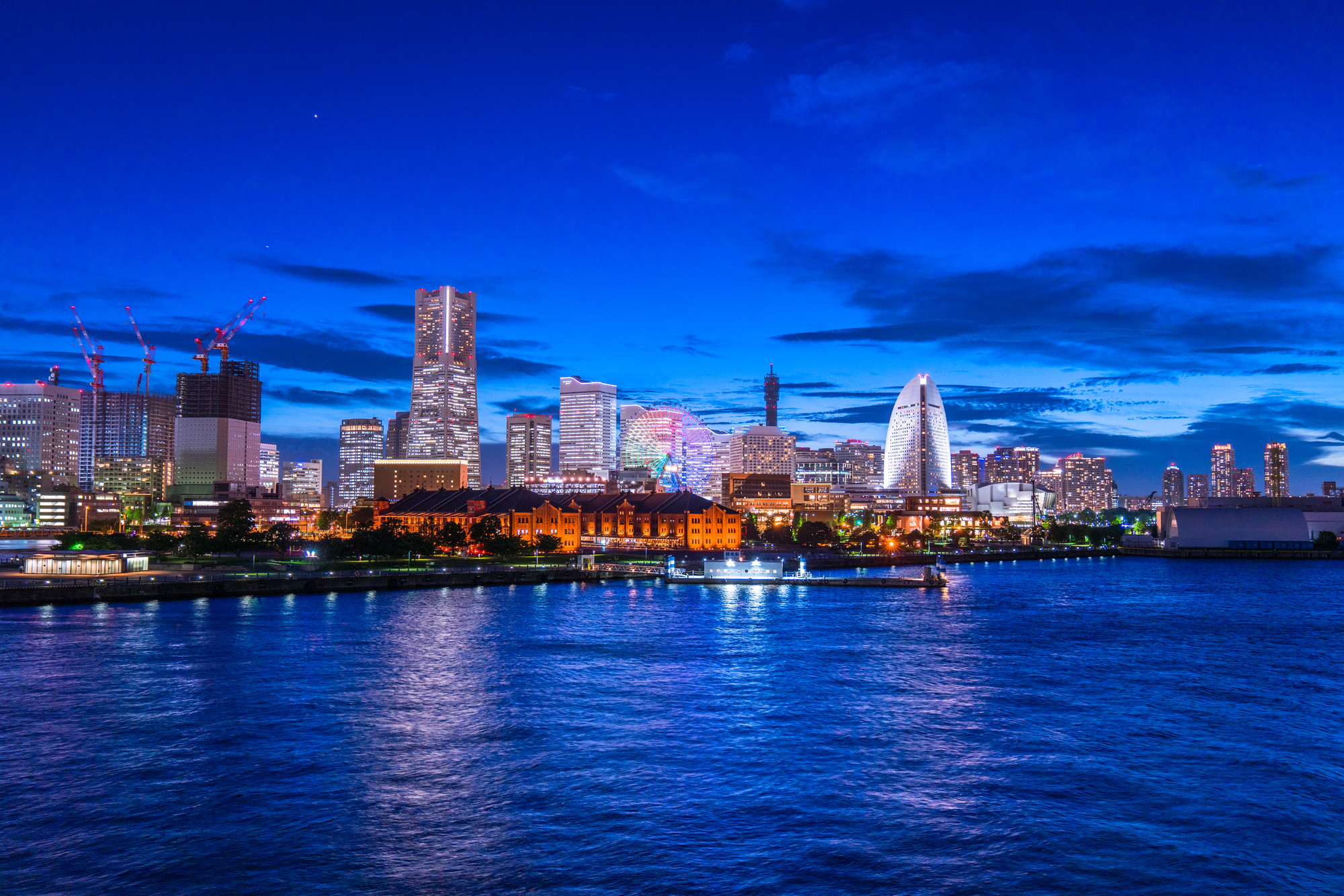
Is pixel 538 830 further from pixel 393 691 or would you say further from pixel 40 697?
pixel 40 697

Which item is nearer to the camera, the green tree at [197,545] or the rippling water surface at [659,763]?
the rippling water surface at [659,763]

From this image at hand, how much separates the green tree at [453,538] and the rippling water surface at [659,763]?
84249 mm

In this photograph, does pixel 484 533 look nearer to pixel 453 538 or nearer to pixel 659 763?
pixel 453 538

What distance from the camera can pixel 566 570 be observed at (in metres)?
127

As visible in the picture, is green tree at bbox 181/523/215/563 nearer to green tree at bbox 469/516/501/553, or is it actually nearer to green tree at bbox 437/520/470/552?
green tree at bbox 437/520/470/552

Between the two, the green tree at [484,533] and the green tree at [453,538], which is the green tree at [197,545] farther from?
the green tree at [484,533]

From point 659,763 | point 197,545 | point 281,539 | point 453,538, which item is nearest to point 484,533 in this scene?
point 453,538

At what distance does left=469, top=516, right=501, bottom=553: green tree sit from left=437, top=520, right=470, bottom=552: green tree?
2.01 m

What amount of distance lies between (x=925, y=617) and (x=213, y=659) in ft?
177

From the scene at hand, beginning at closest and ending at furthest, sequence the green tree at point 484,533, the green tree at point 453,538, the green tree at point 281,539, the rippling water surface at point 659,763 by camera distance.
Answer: the rippling water surface at point 659,763 → the green tree at point 281,539 → the green tree at point 453,538 → the green tree at point 484,533

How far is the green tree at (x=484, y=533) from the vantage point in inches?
6105

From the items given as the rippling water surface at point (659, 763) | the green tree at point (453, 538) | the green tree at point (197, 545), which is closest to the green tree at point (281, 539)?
the green tree at point (197, 545)

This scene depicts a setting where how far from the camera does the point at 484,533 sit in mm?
156375

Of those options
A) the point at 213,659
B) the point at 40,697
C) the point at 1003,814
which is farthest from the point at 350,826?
the point at 213,659
